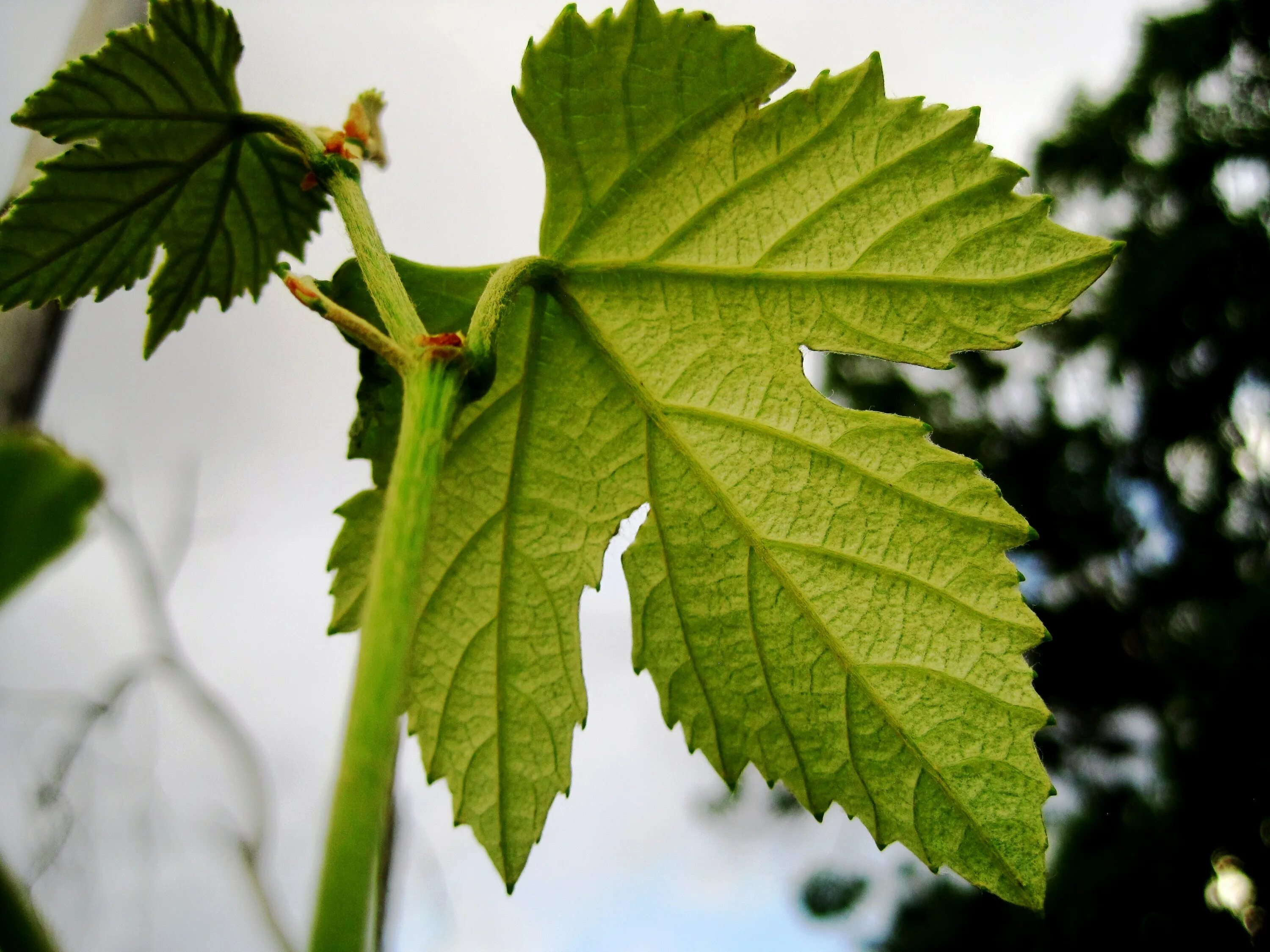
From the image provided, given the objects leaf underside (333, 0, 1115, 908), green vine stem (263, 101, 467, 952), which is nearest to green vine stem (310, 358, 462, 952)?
green vine stem (263, 101, 467, 952)

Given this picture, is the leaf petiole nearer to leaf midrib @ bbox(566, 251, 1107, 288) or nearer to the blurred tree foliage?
leaf midrib @ bbox(566, 251, 1107, 288)

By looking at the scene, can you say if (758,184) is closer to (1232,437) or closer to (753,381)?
(753,381)

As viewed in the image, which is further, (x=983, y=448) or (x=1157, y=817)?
(x=983, y=448)

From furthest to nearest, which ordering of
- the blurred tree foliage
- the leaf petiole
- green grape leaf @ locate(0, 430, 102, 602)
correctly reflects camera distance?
the blurred tree foliage → the leaf petiole → green grape leaf @ locate(0, 430, 102, 602)

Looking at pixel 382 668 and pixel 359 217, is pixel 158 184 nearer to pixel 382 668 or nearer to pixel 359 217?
pixel 359 217

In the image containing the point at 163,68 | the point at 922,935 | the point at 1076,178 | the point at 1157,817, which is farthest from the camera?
the point at 1076,178

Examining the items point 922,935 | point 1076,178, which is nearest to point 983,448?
point 1076,178

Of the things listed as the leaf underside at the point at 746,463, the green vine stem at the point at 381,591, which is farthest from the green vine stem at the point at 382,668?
the leaf underside at the point at 746,463
